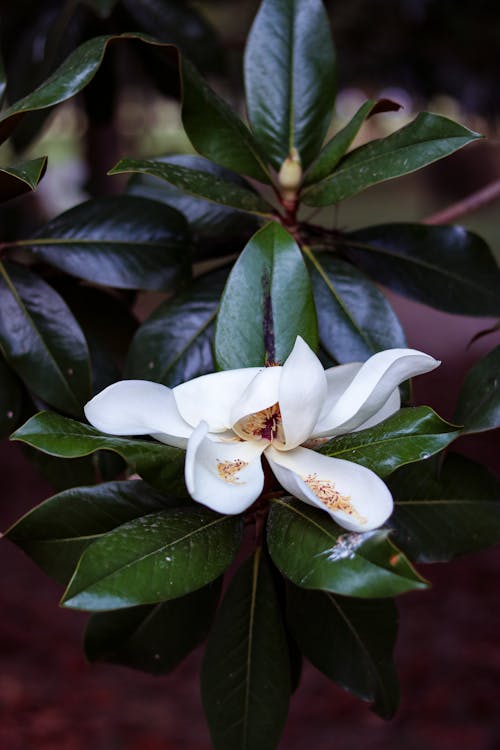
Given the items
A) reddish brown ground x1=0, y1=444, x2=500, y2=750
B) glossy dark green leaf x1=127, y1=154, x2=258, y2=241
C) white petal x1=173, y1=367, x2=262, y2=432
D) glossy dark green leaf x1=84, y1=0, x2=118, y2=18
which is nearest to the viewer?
white petal x1=173, y1=367, x2=262, y2=432

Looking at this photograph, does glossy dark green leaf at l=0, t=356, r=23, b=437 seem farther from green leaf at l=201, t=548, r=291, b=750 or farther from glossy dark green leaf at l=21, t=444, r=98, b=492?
green leaf at l=201, t=548, r=291, b=750

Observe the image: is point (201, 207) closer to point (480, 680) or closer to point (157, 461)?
point (157, 461)

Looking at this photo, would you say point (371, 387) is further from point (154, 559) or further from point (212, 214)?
point (212, 214)

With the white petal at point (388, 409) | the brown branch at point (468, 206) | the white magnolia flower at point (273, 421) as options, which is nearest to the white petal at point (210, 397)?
the white magnolia flower at point (273, 421)

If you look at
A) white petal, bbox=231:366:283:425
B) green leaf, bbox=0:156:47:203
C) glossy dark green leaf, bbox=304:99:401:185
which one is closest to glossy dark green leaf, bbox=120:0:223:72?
glossy dark green leaf, bbox=304:99:401:185

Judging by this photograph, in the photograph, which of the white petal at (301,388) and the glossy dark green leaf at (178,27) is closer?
the white petal at (301,388)

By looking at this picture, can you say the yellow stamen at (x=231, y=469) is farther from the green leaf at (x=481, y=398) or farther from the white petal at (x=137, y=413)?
the green leaf at (x=481, y=398)

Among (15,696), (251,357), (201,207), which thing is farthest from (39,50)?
(15,696)
